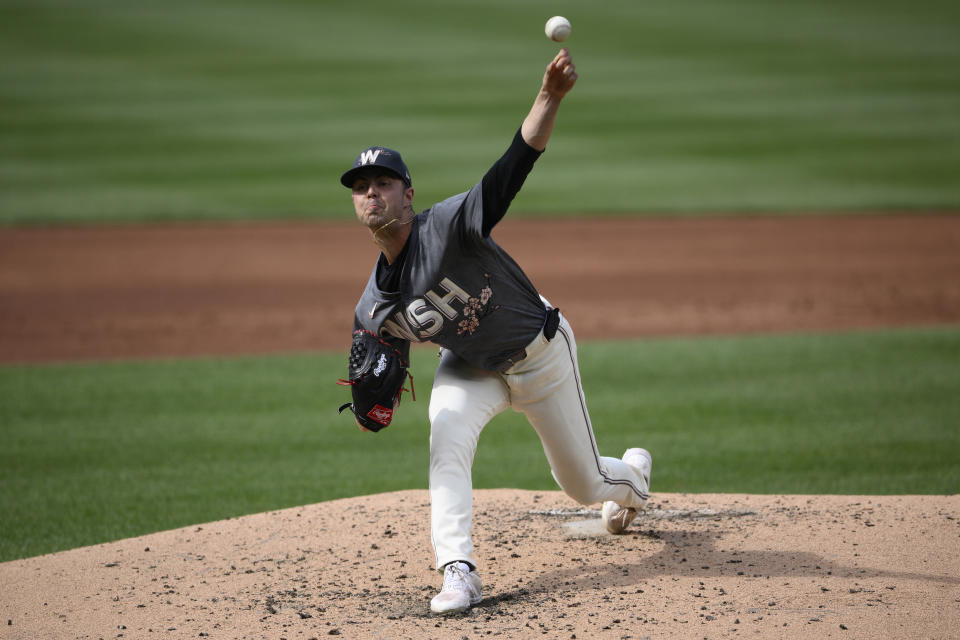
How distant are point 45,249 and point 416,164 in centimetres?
681

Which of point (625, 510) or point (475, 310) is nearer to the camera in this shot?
point (475, 310)

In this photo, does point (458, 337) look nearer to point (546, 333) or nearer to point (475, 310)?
point (475, 310)

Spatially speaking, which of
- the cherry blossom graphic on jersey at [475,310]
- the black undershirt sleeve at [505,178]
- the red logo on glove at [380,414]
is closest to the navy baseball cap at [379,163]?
the black undershirt sleeve at [505,178]

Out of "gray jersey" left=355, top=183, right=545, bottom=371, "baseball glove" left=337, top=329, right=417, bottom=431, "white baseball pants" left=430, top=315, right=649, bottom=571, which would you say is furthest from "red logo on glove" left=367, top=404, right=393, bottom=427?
"gray jersey" left=355, top=183, right=545, bottom=371

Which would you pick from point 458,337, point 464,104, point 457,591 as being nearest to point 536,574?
point 457,591

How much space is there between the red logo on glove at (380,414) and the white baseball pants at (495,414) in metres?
0.17

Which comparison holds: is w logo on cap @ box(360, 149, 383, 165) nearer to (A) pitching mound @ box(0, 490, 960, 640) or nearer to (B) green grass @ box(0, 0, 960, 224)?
(A) pitching mound @ box(0, 490, 960, 640)

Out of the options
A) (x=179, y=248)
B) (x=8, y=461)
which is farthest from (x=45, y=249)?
(x=8, y=461)

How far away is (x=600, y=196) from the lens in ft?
55.9

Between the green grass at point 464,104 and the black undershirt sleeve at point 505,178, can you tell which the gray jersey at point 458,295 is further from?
the green grass at point 464,104

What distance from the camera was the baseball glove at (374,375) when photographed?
3934mm

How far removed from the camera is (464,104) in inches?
879

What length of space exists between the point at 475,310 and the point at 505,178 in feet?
1.82

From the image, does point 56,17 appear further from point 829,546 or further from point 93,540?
point 829,546
